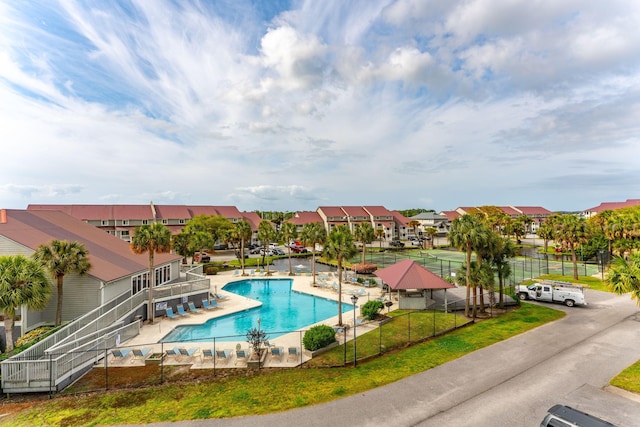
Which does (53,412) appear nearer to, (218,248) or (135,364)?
(135,364)

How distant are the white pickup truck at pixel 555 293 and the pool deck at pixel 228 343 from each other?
14.9 m

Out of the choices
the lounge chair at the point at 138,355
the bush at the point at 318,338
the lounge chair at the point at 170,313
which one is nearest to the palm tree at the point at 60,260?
the lounge chair at the point at 138,355

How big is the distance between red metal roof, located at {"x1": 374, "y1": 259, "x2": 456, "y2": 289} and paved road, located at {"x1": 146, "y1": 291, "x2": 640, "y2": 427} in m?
8.04

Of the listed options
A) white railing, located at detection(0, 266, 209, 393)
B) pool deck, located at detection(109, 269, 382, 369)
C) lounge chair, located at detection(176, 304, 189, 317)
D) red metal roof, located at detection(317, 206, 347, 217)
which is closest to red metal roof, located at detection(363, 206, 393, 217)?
red metal roof, located at detection(317, 206, 347, 217)

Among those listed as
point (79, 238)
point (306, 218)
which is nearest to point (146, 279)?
point (79, 238)

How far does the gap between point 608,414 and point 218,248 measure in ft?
242

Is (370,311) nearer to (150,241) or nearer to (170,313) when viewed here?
(170,313)

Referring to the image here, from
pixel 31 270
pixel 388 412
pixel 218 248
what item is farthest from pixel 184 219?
pixel 388 412

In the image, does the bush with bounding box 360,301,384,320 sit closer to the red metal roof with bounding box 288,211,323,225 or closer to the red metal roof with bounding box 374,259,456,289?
the red metal roof with bounding box 374,259,456,289

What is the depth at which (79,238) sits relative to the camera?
28.1m

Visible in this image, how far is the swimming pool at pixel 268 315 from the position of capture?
79.6ft

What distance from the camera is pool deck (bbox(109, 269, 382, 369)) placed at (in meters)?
17.8

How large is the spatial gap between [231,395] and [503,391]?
12354 mm

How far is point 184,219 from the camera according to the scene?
8119 cm
